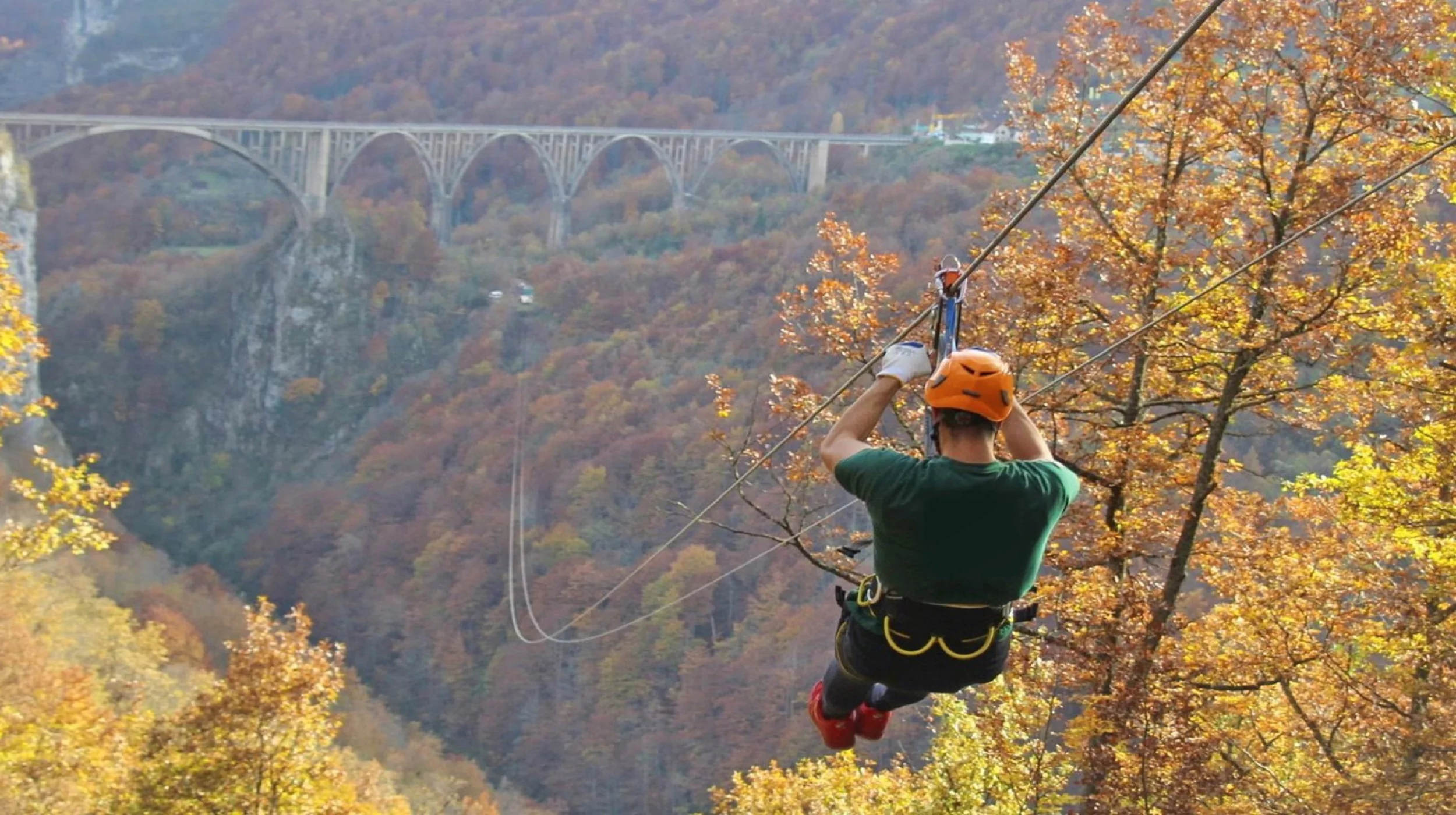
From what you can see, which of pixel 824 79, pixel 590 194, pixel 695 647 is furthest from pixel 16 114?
pixel 824 79

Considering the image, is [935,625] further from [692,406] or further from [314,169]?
[314,169]

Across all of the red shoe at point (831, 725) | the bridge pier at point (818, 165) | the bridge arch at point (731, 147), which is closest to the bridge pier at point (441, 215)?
the bridge arch at point (731, 147)

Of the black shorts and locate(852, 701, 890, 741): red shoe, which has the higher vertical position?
the black shorts

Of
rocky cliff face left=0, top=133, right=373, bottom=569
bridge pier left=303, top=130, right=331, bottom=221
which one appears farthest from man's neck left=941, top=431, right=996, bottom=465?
rocky cliff face left=0, top=133, right=373, bottom=569

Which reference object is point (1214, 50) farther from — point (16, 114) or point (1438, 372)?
point (16, 114)

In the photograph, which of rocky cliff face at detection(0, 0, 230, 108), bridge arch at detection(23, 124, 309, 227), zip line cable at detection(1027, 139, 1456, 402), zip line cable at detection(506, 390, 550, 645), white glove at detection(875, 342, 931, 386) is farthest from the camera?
rocky cliff face at detection(0, 0, 230, 108)

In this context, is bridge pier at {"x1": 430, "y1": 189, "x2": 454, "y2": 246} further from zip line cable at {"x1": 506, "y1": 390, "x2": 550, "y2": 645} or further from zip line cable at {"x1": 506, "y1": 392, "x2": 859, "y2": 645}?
zip line cable at {"x1": 506, "y1": 392, "x2": 859, "y2": 645}
